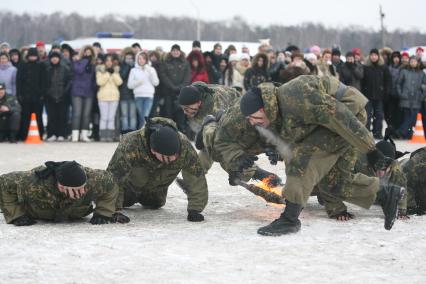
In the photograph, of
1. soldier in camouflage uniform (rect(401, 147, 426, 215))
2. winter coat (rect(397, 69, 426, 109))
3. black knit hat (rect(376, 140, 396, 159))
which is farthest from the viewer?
winter coat (rect(397, 69, 426, 109))

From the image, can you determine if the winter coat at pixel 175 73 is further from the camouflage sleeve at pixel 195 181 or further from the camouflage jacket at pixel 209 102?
the camouflage sleeve at pixel 195 181

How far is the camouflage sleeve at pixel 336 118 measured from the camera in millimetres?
6050

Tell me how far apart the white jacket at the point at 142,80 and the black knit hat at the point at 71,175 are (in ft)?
29.0

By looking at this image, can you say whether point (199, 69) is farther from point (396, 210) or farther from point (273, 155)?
point (396, 210)

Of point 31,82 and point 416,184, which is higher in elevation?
point 31,82

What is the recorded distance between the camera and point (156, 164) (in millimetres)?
6930

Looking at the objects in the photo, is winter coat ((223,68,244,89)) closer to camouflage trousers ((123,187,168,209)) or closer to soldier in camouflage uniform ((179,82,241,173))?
soldier in camouflage uniform ((179,82,241,173))

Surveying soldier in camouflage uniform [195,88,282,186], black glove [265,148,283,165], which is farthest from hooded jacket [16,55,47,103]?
black glove [265,148,283,165]

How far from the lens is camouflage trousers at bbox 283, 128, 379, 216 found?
630cm

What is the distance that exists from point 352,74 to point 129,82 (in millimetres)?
4442

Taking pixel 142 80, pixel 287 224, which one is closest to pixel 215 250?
pixel 287 224

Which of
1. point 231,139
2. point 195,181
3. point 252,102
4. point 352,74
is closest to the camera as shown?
point 252,102

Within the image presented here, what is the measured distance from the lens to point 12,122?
14766mm

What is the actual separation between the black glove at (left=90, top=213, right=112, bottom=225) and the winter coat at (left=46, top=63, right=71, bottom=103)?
8.62 m
